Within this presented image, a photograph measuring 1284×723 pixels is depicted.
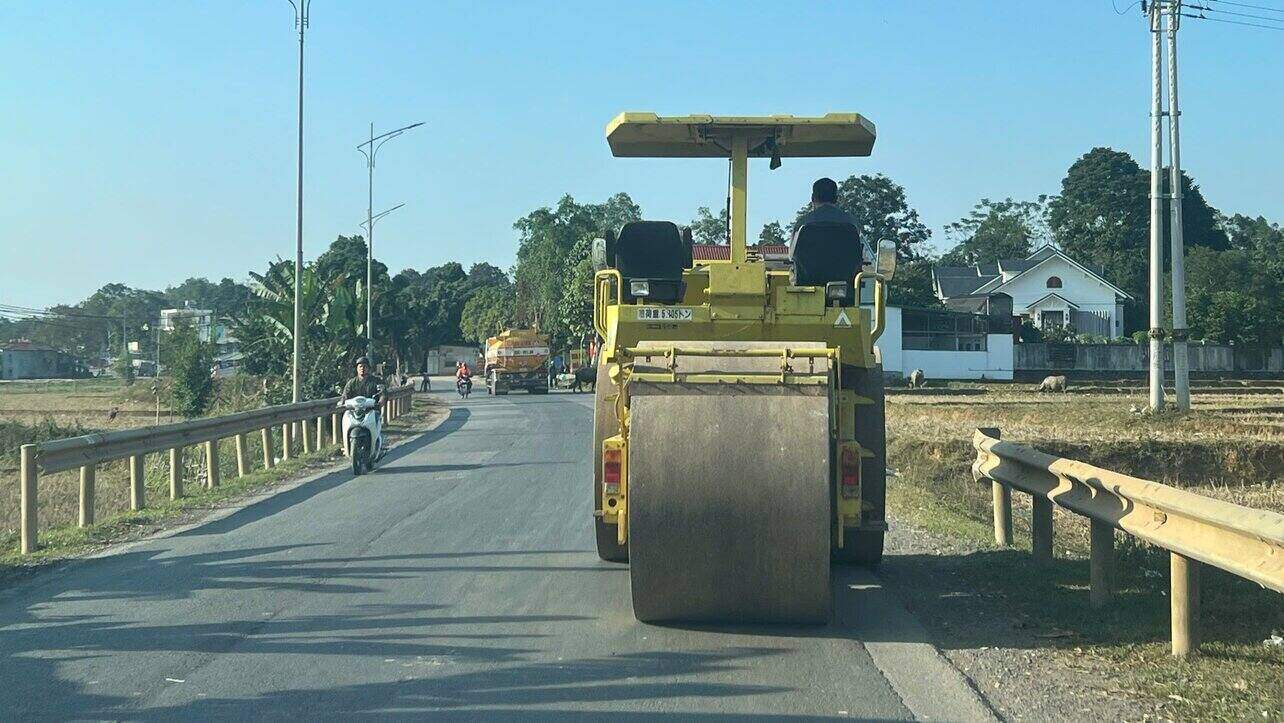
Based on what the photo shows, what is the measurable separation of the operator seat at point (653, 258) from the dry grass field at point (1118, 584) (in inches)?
108

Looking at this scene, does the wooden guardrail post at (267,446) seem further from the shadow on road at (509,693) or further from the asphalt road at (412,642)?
the shadow on road at (509,693)

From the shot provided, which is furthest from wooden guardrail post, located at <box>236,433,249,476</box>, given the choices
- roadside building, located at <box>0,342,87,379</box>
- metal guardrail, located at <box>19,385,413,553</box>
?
roadside building, located at <box>0,342,87,379</box>

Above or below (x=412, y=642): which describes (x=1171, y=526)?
above

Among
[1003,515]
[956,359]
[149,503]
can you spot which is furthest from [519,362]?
[1003,515]

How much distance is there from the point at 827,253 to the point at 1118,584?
122 inches

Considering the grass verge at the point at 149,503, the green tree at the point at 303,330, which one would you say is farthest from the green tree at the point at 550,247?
the grass verge at the point at 149,503

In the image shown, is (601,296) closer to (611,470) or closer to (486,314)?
(611,470)

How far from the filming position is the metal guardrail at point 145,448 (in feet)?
36.7

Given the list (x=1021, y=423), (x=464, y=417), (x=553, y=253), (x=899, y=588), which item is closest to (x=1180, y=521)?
(x=899, y=588)

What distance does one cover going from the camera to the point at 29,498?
11055 mm

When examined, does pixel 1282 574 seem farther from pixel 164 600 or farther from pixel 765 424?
pixel 164 600

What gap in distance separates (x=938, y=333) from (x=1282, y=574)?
189 ft

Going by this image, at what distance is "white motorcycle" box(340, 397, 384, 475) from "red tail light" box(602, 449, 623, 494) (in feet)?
34.4

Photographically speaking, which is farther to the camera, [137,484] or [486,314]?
[486,314]
